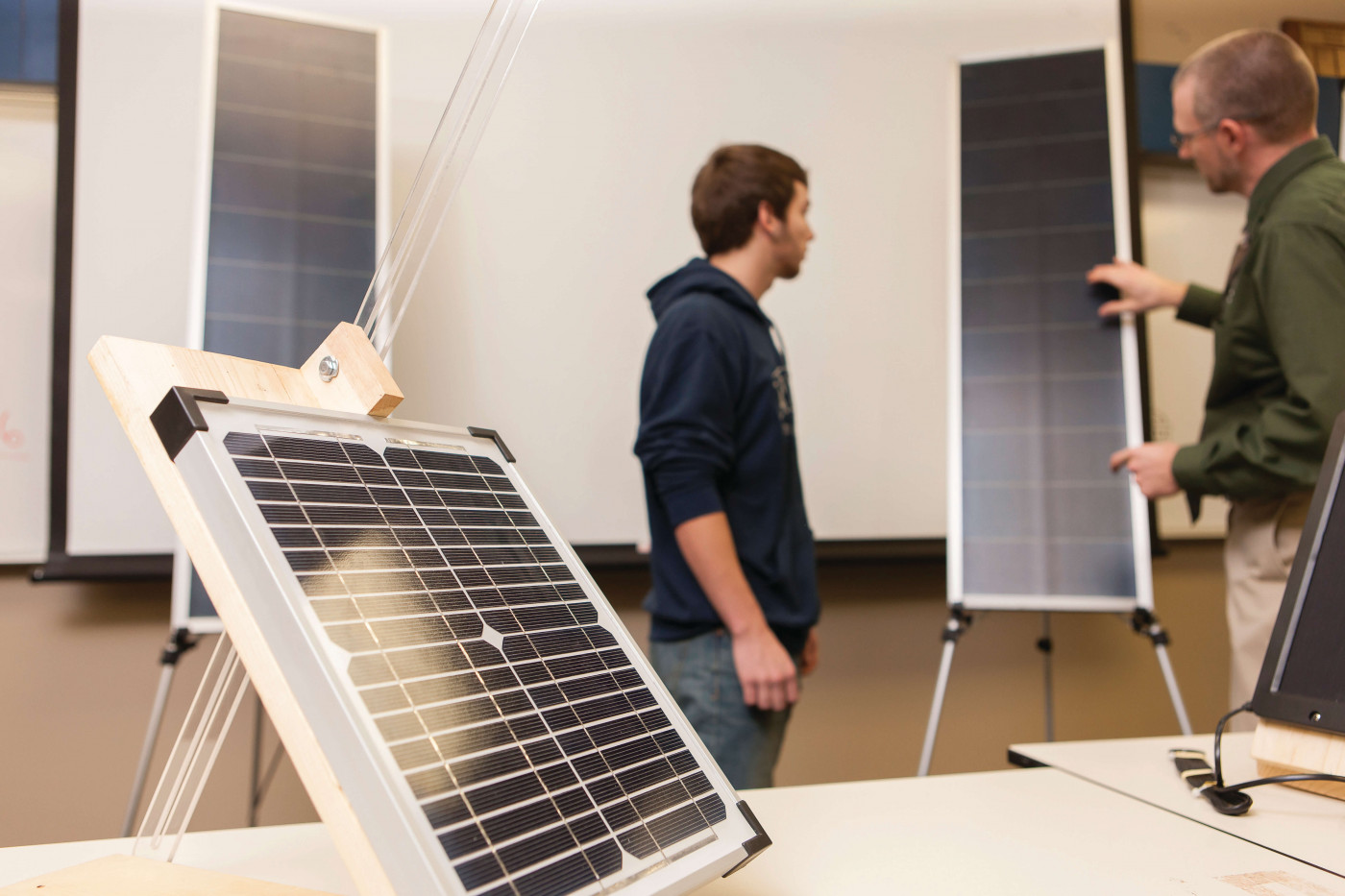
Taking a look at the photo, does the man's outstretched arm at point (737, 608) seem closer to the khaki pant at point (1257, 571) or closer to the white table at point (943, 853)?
the white table at point (943, 853)

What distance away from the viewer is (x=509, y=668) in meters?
0.56

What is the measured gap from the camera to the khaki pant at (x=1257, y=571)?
147 cm

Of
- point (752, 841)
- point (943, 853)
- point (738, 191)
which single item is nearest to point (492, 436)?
point (752, 841)

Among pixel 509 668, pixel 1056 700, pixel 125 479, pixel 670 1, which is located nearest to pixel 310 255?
pixel 125 479

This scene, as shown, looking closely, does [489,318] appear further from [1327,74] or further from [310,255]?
[1327,74]

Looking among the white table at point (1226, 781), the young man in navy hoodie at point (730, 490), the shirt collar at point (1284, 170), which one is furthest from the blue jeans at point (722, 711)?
the shirt collar at point (1284, 170)

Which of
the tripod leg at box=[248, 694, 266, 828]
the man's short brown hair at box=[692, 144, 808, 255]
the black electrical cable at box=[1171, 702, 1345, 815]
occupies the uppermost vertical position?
the man's short brown hair at box=[692, 144, 808, 255]

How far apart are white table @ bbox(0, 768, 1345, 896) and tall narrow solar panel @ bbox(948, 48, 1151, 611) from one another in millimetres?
1107

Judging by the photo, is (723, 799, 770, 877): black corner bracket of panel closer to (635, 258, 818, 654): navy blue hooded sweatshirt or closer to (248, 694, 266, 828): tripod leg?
(635, 258, 818, 654): navy blue hooded sweatshirt

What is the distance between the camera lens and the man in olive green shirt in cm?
140

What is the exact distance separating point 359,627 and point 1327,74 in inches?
126

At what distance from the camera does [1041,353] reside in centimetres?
199

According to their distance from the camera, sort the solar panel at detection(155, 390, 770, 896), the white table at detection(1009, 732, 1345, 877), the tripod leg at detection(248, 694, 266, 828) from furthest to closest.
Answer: the tripod leg at detection(248, 694, 266, 828) < the white table at detection(1009, 732, 1345, 877) < the solar panel at detection(155, 390, 770, 896)

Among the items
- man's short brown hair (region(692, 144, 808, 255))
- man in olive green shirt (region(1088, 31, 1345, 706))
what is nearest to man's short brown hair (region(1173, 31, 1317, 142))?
man in olive green shirt (region(1088, 31, 1345, 706))
